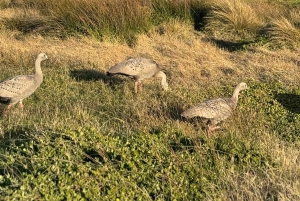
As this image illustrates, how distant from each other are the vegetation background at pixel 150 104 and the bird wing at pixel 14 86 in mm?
358

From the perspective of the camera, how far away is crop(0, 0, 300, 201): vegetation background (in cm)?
449

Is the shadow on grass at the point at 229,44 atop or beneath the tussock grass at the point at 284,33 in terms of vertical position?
beneath

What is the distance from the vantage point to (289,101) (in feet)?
26.6

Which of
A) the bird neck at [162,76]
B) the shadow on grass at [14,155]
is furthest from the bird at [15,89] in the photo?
the bird neck at [162,76]

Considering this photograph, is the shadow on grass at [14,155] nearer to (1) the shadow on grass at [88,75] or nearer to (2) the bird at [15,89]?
(2) the bird at [15,89]

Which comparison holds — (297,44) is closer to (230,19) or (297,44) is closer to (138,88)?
(230,19)

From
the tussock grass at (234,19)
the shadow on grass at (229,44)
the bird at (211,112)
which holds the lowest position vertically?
the shadow on grass at (229,44)

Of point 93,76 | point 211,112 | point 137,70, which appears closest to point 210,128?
point 211,112

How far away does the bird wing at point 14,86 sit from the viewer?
7.23 m

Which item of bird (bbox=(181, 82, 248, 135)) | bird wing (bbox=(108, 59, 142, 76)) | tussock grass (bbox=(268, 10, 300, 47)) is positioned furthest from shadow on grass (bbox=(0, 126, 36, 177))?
tussock grass (bbox=(268, 10, 300, 47))

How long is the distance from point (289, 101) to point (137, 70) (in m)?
2.85

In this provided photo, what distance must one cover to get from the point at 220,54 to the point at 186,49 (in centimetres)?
86

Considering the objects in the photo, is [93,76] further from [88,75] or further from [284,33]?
[284,33]

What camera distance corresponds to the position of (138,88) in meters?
8.88
